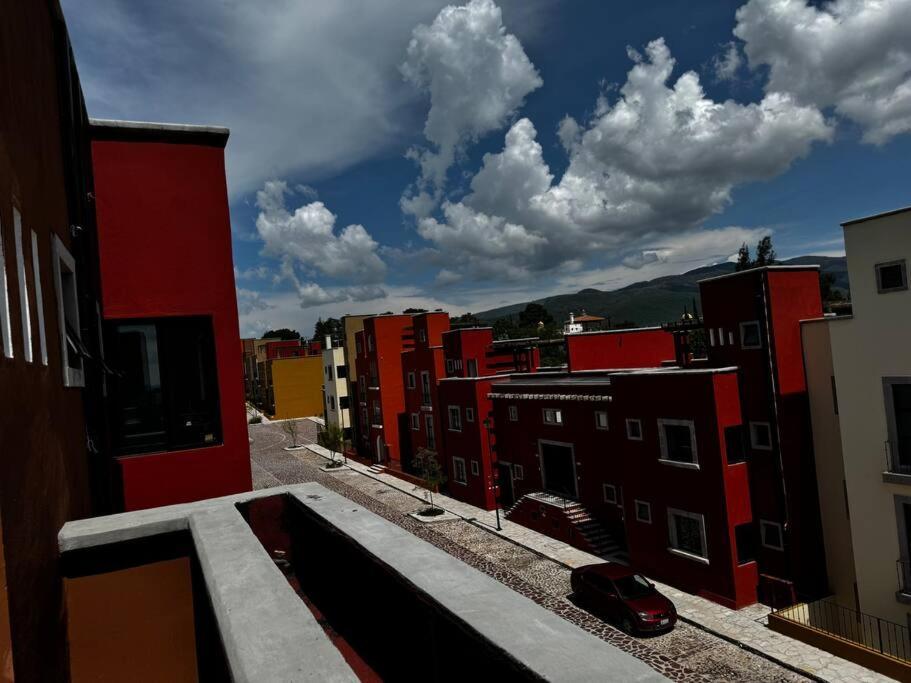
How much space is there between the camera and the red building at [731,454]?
1664cm

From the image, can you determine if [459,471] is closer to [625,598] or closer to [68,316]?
[625,598]

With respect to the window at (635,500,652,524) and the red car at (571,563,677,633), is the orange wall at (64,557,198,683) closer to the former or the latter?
the red car at (571,563,677,633)

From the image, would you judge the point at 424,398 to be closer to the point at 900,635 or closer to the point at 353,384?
the point at 353,384

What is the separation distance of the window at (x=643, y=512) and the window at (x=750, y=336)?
6142 millimetres

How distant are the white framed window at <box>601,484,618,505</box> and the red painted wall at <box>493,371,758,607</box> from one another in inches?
6.3

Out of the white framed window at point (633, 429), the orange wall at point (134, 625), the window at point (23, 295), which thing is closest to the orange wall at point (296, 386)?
the white framed window at point (633, 429)

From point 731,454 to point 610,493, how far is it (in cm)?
630

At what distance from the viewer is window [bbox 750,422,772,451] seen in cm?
1692

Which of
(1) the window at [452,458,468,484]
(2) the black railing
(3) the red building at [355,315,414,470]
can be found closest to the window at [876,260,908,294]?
(2) the black railing

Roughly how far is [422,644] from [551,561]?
20.0 m

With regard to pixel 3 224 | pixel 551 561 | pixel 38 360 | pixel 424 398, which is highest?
pixel 3 224

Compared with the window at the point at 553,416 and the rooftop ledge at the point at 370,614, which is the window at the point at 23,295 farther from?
the window at the point at 553,416

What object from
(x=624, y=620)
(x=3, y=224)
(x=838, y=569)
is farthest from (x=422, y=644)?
(x=838, y=569)

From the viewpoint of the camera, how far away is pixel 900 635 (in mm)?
13852
